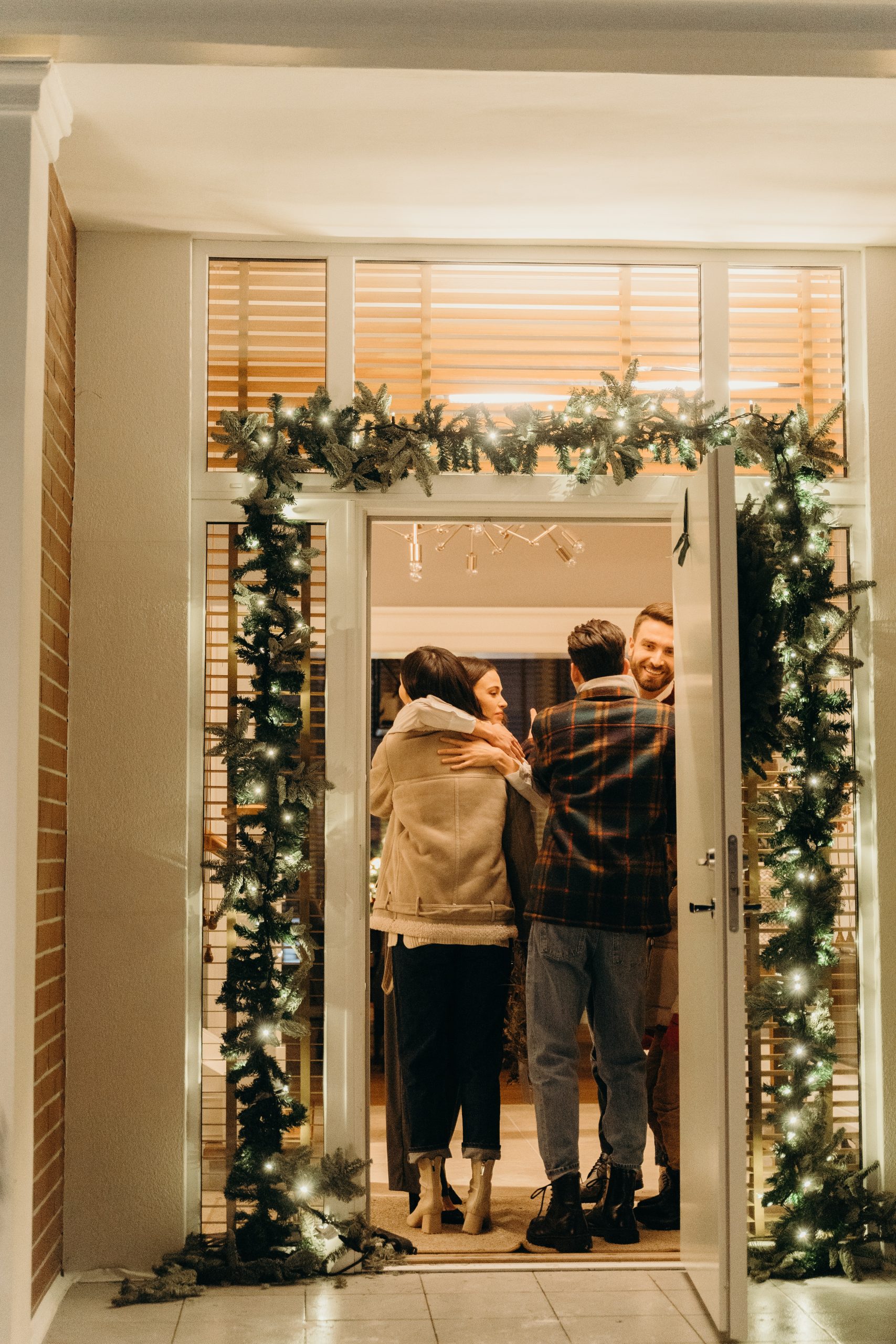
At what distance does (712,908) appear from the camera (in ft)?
11.1

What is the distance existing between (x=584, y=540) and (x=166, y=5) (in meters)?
4.37

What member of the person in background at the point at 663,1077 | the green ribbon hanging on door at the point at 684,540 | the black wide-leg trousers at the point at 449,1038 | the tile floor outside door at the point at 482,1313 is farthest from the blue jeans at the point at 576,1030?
the green ribbon hanging on door at the point at 684,540

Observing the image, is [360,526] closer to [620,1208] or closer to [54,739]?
[54,739]

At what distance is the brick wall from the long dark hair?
1128 mm

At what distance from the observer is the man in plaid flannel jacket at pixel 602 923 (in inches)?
157

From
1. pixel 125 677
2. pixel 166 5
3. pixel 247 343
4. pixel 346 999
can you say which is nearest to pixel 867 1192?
pixel 346 999

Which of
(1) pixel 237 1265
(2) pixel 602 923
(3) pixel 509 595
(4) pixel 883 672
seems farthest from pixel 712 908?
(3) pixel 509 595

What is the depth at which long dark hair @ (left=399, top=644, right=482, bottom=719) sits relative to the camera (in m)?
4.34

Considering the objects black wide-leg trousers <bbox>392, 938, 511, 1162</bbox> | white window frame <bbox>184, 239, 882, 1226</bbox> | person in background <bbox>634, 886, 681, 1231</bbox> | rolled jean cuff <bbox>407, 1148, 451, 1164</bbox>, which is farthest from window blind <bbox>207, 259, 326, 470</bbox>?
rolled jean cuff <bbox>407, 1148, 451, 1164</bbox>

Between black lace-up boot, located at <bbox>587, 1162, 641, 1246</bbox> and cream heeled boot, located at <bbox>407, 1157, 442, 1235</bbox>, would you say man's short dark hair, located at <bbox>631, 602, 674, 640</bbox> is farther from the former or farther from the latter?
cream heeled boot, located at <bbox>407, 1157, 442, 1235</bbox>

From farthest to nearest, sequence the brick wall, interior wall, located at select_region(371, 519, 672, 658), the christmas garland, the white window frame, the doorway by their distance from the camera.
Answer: interior wall, located at select_region(371, 519, 672, 658) → the doorway → the white window frame → the christmas garland → the brick wall

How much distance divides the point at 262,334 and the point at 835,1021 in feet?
8.71

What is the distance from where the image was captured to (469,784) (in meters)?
4.25

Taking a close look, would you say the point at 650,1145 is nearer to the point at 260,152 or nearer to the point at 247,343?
the point at 247,343
